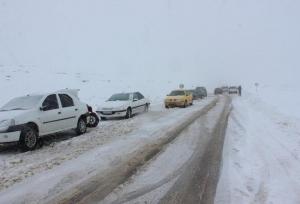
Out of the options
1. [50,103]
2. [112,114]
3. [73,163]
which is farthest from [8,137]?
[112,114]

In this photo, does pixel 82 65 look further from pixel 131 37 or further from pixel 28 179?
pixel 28 179

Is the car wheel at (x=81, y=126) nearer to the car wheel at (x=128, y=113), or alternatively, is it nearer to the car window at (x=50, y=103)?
the car window at (x=50, y=103)

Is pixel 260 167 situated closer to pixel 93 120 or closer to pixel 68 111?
pixel 68 111

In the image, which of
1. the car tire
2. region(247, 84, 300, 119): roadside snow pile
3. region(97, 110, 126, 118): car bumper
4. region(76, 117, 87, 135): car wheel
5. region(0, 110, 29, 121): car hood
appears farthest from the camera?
region(247, 84, 300, 119): roadside snow pile

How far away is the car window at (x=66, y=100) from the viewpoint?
43.4 feet

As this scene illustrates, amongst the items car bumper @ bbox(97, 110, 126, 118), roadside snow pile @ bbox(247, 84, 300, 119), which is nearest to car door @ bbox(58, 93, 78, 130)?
car bumper @ bbox(97, 110, 126, 118)

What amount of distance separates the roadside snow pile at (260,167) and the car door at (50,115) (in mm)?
5361

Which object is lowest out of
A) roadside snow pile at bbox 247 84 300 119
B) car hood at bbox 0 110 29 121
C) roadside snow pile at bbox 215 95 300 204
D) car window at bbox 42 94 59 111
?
roadside snow pile at bbox 247 84 300 119

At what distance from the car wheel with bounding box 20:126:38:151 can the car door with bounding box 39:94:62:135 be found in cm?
45

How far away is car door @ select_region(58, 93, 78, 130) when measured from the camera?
1304cm

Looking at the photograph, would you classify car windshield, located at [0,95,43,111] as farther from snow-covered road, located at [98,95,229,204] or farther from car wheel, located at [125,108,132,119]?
car wheel, located at [125,108,132,119]

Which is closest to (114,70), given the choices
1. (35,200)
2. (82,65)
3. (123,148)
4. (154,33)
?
(82,65)

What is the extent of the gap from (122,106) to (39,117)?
26.9 feet

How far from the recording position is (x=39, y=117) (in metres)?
11.7
